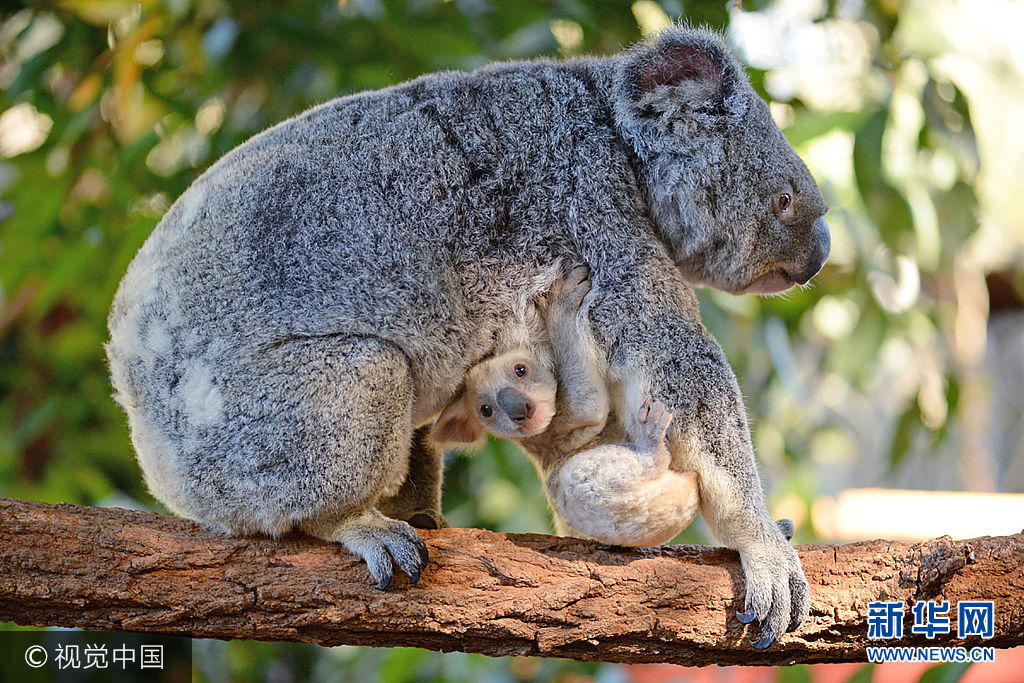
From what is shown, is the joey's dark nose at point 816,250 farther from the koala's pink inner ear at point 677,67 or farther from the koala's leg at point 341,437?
the koala's leg at point 341,437

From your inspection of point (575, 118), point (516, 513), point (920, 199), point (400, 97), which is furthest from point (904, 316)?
point (400, 97)

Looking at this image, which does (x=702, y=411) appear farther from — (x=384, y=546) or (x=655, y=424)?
(x=384, y=546)

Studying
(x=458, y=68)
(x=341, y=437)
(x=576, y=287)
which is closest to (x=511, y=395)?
(x=576, y=287)

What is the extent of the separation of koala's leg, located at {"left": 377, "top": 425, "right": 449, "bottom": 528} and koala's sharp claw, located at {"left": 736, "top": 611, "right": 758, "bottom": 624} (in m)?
A: 0.87

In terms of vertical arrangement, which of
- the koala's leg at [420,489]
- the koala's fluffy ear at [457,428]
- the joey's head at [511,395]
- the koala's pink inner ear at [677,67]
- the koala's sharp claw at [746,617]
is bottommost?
the koala's leg at [420,489]

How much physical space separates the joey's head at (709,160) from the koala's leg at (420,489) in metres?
0.90

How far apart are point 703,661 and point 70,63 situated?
356 cm

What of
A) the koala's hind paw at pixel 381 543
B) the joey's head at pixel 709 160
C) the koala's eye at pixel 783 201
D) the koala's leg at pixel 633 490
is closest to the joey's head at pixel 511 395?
the koala's leg at pixel 633 490

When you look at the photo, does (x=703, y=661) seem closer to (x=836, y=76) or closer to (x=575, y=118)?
(x=575, y=118)

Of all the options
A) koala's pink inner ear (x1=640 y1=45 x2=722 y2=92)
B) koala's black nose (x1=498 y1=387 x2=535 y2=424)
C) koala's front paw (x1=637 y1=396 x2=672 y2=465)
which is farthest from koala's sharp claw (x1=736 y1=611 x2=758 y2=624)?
koala's pink inner ear (x1=640 y1=45 x2=722 y2=92)

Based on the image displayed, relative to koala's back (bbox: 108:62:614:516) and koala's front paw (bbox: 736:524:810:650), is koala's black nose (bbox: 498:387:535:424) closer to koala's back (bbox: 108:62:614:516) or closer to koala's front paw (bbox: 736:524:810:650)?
koala's back (bbox: 108:62:614:516)

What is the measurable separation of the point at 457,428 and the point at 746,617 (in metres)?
0.89

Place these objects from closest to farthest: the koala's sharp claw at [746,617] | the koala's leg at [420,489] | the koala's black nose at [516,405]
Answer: the koala's sharp claw at [746,617], the koala's black nose at [516,405], the koala's leg at [420,489]

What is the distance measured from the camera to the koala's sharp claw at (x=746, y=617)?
1.98 m
